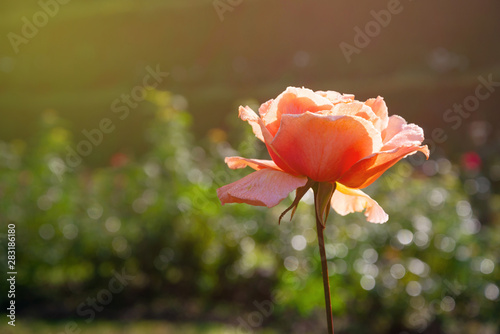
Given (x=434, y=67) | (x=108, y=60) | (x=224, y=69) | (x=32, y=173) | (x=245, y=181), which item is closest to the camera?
(x=245, y=181)

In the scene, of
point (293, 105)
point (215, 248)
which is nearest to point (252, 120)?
point (293, 105)

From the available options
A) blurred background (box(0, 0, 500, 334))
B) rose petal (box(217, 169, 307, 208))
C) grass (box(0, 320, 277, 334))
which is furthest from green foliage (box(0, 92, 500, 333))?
rose petal (box(217, 169, 307, 208))

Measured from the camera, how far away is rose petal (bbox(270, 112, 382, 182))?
580mm

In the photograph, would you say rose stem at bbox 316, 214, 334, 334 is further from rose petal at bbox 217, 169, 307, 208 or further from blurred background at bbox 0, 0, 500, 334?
blurred background at bbox 0, 0, 500, 334

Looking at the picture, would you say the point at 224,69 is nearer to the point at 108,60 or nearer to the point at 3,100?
the point at 108,60

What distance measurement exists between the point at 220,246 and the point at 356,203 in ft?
8.67

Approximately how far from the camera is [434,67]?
8016 mm

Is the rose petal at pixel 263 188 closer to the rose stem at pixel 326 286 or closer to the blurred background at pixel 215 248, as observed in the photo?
the rose stem at pixel 326 286

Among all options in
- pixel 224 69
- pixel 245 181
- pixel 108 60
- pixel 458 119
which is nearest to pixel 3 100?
pixel 108 60

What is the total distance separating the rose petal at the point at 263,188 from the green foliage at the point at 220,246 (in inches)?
82.4

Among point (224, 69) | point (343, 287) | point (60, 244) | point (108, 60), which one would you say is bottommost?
point (343, 287)

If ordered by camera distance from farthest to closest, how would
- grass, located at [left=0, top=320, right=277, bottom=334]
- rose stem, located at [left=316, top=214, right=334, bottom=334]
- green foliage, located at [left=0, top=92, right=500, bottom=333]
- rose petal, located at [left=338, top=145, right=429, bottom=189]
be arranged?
grass, located at [left=0, top=320, right=277, bottom=334] < green foliage, located at [left=0, top=92, right=500, bottom=333] < rose petal, located at [left=338, top=145, right=429, bottom=189] < rose stem, located at [left=316, top=214, right=334, bottom=334]

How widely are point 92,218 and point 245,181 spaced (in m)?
3.09

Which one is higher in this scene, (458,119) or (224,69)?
(224,69)
